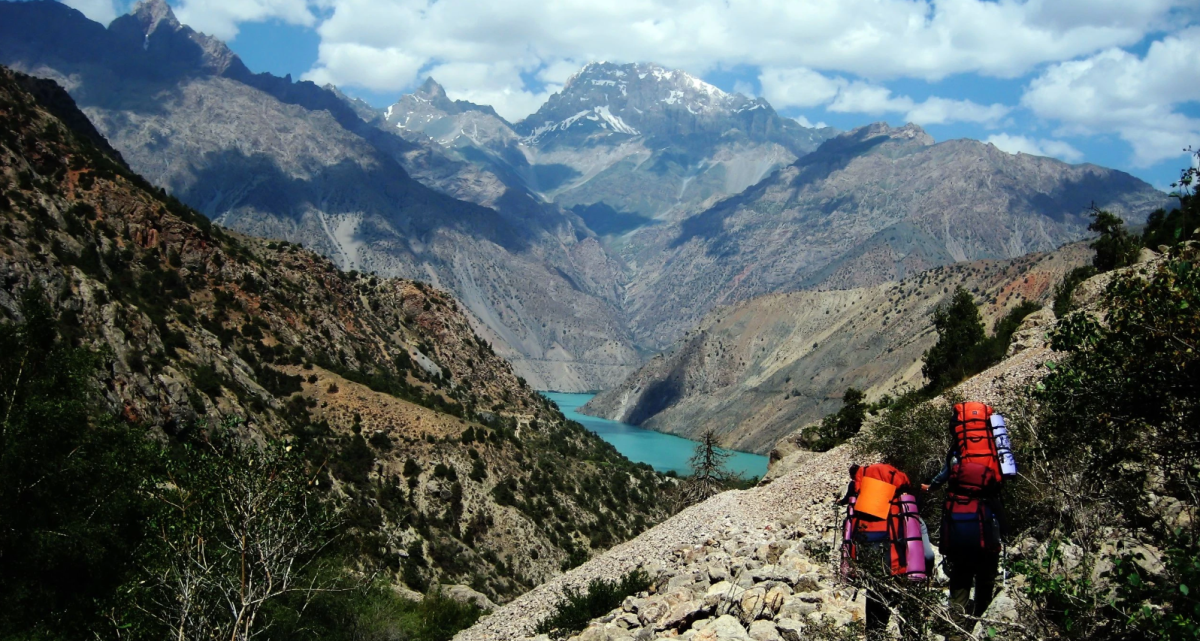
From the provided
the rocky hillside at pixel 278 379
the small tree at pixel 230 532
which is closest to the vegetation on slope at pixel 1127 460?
the small tree at pixel 230 532

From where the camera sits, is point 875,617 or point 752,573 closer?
point 875,617

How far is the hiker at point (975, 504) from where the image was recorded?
7.62 m

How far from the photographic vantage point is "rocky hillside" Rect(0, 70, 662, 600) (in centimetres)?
3866

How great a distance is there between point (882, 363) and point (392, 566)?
114326 mm

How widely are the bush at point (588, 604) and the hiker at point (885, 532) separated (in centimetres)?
892

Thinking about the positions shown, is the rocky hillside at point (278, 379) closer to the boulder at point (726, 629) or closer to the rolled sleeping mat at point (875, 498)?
the boulder at point (726, 629)

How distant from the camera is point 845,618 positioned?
10531 millimetres

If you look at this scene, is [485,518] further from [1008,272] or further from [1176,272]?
[1008,272]

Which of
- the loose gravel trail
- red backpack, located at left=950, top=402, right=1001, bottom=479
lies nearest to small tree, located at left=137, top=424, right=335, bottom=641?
the loose gravel trail

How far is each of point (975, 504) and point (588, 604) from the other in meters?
11.0

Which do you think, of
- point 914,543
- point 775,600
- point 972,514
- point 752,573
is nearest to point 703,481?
point 752,573

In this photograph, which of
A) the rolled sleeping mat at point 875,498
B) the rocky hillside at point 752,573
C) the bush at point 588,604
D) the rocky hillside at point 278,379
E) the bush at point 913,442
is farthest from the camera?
the rocky hillside at point 278,379

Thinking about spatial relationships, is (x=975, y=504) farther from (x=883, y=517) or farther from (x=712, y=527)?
(x=712, y=527)

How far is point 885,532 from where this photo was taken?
7.96 m
